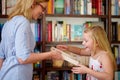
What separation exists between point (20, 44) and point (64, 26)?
152 centimetres

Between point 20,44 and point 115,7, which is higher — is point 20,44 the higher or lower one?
the lower one

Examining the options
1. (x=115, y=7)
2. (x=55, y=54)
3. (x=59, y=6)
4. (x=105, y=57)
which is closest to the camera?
(x=55, y=54)

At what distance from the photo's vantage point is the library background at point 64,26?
3.10 m

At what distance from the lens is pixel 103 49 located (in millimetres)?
2195

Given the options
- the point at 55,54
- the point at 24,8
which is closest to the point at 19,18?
the point at 24,8

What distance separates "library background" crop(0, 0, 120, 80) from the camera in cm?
310

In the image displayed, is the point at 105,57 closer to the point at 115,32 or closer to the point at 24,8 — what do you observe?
the point at 24,8

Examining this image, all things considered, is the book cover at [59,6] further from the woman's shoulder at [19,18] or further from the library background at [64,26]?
the woman's shoulder at [19,18]

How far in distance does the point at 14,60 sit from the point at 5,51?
15cm

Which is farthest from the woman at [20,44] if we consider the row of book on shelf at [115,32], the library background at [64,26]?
the row of book on shelf at [115,32]

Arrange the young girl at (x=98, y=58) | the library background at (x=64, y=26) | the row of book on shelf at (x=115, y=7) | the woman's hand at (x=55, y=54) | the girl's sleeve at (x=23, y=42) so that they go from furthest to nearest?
the row of book on shelf at (x=115, y=7) → the library background at (x=64, y=26) → the young girl at (x=98, y=58) → the woman's hand at (x=55, y=54) → the girl's sleeve at (x=23, y=42)

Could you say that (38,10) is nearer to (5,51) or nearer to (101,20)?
(5,51)

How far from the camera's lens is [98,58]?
2156 mm

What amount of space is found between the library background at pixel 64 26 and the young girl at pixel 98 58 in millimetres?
925
